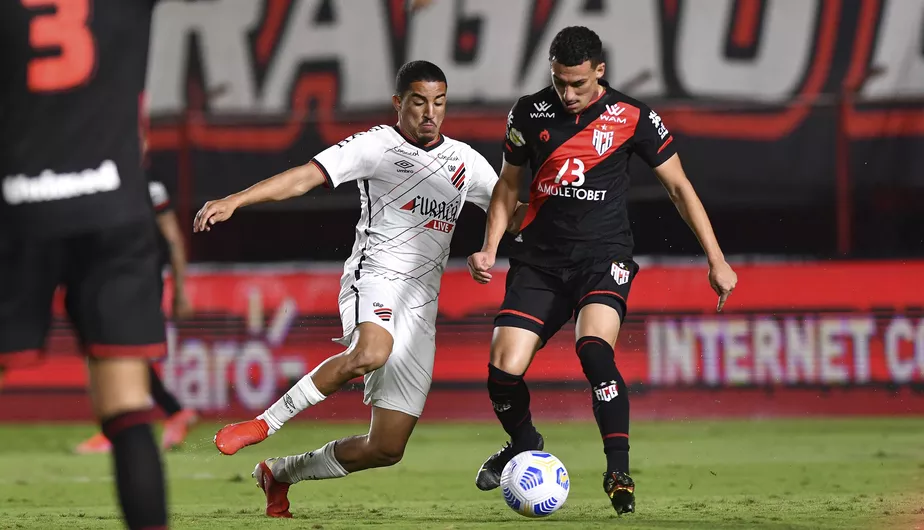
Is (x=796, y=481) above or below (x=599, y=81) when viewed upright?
below

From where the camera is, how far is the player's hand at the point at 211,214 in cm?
488

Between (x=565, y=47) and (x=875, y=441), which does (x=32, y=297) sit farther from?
(x=875, y=441)

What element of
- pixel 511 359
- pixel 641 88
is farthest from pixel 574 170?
pixel 641 88

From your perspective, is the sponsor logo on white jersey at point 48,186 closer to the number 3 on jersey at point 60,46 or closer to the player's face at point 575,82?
the number 3 on jersey at point 60,46

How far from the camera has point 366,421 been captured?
10.1 metres

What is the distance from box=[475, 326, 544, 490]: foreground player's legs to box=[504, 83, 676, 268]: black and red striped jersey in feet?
1.32

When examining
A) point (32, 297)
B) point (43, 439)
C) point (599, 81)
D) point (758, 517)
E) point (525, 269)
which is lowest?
point (43, 439)

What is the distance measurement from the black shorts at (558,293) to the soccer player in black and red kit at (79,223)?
2637mm

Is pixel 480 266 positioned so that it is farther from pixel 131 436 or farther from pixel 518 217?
pixel 131 436

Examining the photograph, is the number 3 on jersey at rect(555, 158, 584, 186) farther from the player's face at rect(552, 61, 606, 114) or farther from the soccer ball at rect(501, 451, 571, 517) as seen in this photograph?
the soccer ball at rect(501, 451, 571, 517)

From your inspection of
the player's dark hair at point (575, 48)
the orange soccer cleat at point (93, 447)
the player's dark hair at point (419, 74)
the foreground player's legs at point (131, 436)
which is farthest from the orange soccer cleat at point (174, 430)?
the foreground player's legs at point (131, 436)

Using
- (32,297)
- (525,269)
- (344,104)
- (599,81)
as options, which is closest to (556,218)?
(525,269)

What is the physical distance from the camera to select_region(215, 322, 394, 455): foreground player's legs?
5.47 m

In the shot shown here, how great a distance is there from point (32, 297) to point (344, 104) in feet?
35.2
